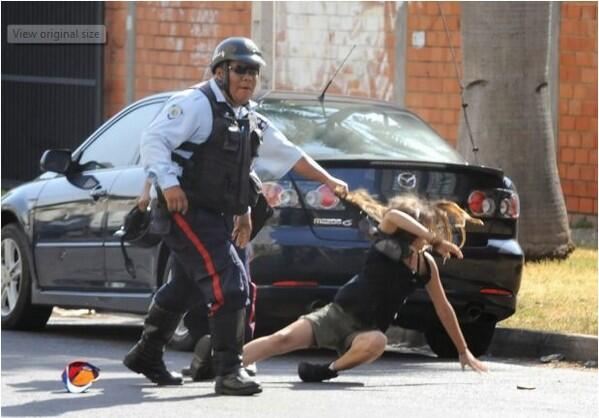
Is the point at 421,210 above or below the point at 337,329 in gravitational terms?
above

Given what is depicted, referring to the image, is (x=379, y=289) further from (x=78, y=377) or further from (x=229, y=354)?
(x=78, y=377)

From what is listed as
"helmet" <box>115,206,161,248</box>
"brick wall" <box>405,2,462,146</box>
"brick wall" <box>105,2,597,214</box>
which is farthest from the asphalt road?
"brick wall" <box>405,2,462,146</box>

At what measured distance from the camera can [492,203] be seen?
10203 mm

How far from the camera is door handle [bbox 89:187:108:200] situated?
1064 centimetres

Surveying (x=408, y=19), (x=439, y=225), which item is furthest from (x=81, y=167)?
(x=408, y=19)

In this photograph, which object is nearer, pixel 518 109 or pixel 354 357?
pixel 354 357

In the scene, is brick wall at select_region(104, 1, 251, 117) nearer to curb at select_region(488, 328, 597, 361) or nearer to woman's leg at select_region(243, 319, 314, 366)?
curb at select_region(488, 328, 597, 361)

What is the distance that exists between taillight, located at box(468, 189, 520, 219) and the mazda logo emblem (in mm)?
426

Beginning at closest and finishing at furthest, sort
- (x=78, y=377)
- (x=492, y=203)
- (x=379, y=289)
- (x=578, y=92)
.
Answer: (x=78, y=377) < (x=379, y=289) < (x=492, y=203) < (x=578, y=92)

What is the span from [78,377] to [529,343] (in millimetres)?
3628

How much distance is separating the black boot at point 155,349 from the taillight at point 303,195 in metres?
1.49

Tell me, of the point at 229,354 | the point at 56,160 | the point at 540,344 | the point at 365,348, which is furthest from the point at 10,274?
the point at 229,354

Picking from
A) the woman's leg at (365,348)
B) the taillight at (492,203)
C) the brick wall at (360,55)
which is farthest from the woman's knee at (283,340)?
the brick wall at (360,55)

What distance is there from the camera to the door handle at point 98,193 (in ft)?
34.9
